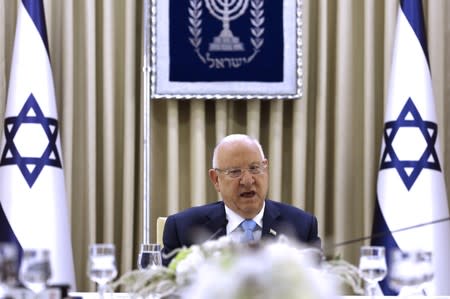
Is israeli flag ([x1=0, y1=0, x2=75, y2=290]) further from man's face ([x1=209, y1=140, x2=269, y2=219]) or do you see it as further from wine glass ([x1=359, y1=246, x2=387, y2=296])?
wine glass ([x1=359, y1=246, x2=387, y2=296])

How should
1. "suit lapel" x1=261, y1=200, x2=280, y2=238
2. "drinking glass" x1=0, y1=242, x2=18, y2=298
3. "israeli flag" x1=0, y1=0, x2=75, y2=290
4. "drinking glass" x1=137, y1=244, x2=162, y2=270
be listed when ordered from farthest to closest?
"israeli flag" x1=0, y1=0, x2=75, y2=290 → "suit lapel" x1=261, y1=200, x2=280, y2=238 → "drinking glass" x1=137, y1=244, x2=162, y2=270 → "drinking glass" x1=0, y1=242, x2=18, y2=298

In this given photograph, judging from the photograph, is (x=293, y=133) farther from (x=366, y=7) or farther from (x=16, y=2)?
(x=16, y=2)

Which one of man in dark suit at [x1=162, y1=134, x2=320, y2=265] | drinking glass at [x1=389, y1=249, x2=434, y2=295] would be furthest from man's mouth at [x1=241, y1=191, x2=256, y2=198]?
drinking glass at [x1=389, y1=249, x2=434, y2=295]

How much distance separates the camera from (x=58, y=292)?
2.28 meters

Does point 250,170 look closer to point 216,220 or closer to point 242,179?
point 242,179

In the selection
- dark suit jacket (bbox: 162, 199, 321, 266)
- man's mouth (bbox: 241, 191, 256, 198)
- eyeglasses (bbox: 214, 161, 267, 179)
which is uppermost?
eyeglasses (bbox: 214, 161, 267, 179)

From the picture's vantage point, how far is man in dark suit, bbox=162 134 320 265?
4215 millimetres

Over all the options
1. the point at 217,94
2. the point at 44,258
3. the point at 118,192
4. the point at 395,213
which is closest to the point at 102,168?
the point at 118,192

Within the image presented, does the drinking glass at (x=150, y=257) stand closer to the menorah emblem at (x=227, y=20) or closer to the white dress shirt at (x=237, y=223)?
the white dress shirt at (x=237, y=223)

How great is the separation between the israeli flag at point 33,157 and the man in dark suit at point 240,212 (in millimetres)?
1046

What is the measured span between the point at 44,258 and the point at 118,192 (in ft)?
10.8

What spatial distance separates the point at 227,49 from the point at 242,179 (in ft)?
4.79

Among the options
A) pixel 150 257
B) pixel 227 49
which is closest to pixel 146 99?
pixel 227 49

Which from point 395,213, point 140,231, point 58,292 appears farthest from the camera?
point 140,231
